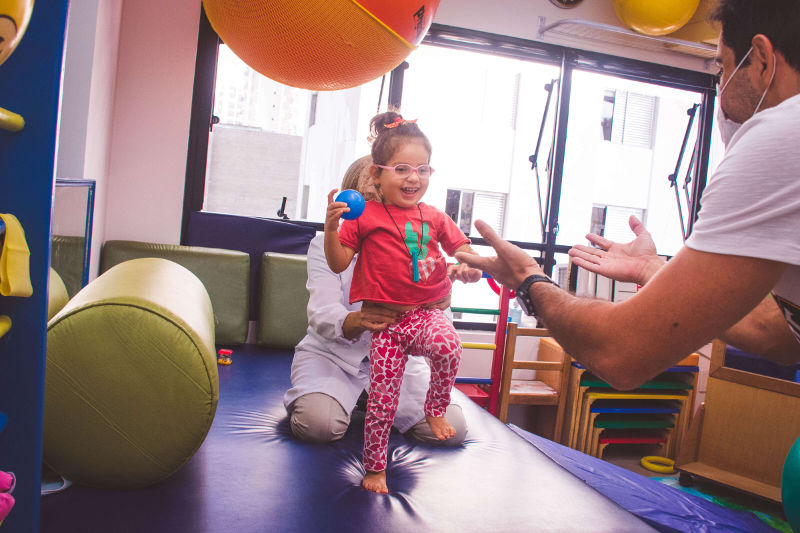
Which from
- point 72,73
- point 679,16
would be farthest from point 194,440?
point 679,16

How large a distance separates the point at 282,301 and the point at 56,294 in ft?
4.50

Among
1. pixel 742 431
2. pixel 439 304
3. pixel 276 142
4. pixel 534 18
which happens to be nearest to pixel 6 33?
pixel 439 304

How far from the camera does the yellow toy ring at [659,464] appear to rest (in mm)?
3539

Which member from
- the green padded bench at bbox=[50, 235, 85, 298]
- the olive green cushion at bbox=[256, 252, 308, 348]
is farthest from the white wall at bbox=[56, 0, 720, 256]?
the green padded bench at bbox=[50, 235, 85, 298]

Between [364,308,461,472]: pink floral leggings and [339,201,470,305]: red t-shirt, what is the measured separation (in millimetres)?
82

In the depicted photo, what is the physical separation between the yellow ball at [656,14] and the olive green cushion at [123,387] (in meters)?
3.31

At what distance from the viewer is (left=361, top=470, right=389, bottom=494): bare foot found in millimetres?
1523

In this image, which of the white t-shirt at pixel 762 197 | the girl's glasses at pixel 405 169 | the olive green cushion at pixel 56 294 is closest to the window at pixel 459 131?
the olive green cushion at pixel 56 294

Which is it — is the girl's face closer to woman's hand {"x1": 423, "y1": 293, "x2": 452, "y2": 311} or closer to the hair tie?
the hair tie

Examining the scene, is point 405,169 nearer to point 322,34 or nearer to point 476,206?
point 322,34

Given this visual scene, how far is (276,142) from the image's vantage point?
3805mm

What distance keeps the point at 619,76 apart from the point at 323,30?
345 cm

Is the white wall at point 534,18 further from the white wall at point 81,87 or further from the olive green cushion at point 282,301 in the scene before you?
the white wall at point 81,87

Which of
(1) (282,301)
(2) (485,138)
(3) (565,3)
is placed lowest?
(1) (282,301)
